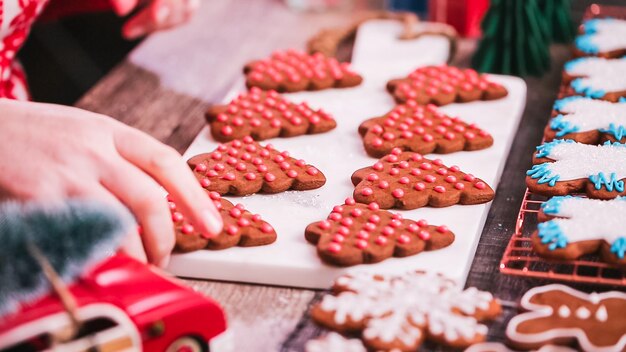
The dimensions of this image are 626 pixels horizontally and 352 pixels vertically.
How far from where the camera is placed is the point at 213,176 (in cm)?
117

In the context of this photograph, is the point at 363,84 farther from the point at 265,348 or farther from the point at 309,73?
the point at 265,348

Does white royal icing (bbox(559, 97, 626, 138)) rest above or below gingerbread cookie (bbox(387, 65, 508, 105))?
above

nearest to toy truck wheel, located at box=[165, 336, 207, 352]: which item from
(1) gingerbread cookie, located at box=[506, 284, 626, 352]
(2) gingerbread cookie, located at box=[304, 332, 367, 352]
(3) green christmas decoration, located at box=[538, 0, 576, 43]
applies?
A: (2) gingerbread cookie, located at box=[304, 332, 367, 352]

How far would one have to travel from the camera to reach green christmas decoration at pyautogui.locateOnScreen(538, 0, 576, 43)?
165 centimetres

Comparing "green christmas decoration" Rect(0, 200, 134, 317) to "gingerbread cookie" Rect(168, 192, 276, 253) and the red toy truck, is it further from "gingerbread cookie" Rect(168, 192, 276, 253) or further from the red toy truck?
"gingerbread cookie" Rect(168, 192, 276, 253)

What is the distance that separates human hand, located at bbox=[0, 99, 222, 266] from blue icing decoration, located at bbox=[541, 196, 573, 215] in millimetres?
423

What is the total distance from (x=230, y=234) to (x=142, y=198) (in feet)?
0.64

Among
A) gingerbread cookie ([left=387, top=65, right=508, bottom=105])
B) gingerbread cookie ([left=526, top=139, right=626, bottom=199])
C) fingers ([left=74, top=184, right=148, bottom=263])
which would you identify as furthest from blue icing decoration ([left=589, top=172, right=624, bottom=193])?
fingers ([left=74, top=184, right=148, bottom=263])

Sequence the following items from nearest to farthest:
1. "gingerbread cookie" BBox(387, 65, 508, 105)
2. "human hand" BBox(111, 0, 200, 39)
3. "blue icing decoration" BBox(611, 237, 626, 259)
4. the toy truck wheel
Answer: the toy truck wheel → "blue icing decoration" BBox(611, 237, 626, 259) → "gingerbread cookie" BBox(387, 65, 508, 105) → "human hand" BBox(111, 0, 200, 39)

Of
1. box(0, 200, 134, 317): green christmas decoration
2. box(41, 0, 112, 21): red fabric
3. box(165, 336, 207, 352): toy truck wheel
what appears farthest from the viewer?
box(41, 0, 112, 21): red fabric

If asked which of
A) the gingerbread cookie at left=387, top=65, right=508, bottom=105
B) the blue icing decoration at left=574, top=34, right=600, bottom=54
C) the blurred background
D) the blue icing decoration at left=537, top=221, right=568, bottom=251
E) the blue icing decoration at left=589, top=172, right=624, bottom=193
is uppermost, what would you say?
the blue icing decoration at left=574, top=34, right=600, bottom=54

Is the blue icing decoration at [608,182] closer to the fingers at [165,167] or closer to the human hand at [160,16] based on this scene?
the fingers at [165,167]

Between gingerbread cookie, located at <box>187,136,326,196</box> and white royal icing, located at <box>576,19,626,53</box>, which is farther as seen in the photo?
white royal icing, located at <box>576,19,626,53</box>

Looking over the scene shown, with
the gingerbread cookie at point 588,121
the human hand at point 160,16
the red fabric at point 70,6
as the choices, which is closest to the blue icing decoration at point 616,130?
the gingerbread cookie at point 588,121
